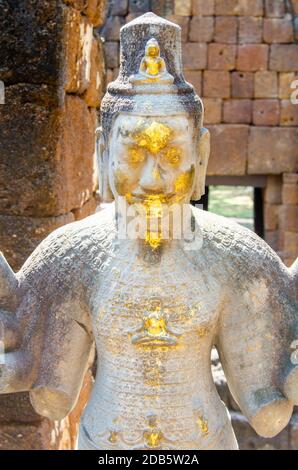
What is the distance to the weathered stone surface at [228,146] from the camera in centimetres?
945

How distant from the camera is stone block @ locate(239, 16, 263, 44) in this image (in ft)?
30.0

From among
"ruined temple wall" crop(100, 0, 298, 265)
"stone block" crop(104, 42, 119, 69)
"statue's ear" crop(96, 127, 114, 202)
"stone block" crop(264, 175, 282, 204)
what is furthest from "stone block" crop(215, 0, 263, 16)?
"statue's ear" crop(96, 127, 114, 202)

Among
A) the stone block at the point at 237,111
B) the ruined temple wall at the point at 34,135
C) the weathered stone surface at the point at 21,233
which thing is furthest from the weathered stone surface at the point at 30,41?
the stone block at the point at 237,111


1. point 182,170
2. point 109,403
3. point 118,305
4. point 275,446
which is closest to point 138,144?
point 182,170

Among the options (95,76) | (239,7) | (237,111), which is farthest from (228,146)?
(95,76)

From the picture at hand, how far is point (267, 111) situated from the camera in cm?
936

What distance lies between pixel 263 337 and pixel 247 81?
7627 millimetres

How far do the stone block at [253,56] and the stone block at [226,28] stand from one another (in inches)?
7.5

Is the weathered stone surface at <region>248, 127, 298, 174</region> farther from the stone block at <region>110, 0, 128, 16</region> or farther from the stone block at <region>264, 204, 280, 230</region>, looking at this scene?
the stone block at <region>110, 0, 128, 16</region>

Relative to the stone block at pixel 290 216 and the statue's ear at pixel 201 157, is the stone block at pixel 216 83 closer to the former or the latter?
the stone block at pixel 290 216

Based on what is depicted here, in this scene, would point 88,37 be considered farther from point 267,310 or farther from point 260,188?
point 260,188

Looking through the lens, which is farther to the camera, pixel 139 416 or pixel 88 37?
pixel 88 37
